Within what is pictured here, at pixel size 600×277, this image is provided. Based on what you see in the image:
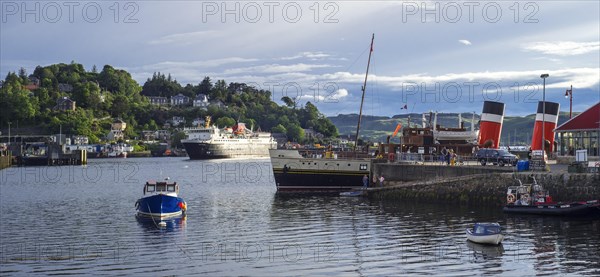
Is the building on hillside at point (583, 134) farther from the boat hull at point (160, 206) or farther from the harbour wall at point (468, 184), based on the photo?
the boat hull at point (160, 206)

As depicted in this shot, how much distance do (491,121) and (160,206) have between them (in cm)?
4145

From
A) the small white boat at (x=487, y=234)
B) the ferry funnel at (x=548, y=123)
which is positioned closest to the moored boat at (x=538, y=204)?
the small white boat at (x=487, y=234)

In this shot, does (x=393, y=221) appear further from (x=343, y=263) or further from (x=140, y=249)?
(x=140, y=249)

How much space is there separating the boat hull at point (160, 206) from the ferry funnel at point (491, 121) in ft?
126

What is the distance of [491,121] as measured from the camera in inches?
2965

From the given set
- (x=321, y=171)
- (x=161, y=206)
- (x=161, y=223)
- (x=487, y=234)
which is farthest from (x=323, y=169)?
(x=487, y=234)

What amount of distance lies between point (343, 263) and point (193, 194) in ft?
136

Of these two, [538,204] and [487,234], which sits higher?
[538,204]

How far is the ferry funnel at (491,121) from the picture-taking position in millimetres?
74938

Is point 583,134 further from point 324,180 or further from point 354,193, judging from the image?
point 324,180

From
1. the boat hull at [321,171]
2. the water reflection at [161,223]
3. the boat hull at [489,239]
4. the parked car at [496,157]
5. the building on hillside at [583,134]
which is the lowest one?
the water reflection at [161,223]

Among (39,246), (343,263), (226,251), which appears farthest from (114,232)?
(343,263)

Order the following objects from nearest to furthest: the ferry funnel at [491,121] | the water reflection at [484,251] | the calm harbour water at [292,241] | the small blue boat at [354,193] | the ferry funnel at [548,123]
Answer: the calm harbour water at [292,241] < the water reflection at [484,251] < the small blue boat at [354,193] < the ferry funnel at [548,123] < the ferry funnel at [491,121]

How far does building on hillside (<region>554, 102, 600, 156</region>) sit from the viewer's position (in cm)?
5694
